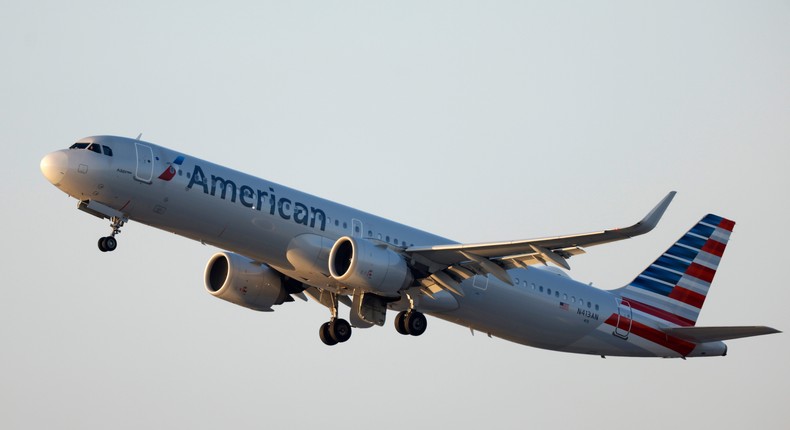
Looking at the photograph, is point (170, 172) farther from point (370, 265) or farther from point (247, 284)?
point (247, 284)

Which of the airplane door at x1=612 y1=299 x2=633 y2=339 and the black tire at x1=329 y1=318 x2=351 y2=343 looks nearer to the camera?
the black tire at x1=329 y1=318 x2=351 y2=343

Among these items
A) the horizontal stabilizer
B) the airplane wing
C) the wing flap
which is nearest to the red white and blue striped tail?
the horizontal stabilizer

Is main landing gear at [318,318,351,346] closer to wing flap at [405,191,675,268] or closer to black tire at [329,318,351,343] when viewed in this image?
black tire at [329,318,351,343]

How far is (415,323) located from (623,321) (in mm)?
9196

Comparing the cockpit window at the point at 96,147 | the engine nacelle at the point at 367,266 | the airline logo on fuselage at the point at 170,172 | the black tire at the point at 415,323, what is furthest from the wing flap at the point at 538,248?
the cockpit window at the point at 96,147

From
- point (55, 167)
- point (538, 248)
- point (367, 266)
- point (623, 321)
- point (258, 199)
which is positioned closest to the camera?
point (55, 167)

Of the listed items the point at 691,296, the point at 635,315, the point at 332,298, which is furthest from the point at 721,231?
the point at 332,298

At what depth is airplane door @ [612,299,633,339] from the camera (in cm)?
4652

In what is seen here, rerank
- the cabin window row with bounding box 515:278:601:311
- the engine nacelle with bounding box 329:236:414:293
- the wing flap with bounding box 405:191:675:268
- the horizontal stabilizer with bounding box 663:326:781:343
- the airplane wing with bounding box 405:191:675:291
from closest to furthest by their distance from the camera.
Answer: the wing flap with bounding box 405:191:675:268
the airplane wing with bounding box 405:191:675:291
the engine nacelle with bounding box 329:236:414:293
the horizontal stabilizer with bounding box 663:326:781:343
the cabin window row with bounding box 515:278:601:311

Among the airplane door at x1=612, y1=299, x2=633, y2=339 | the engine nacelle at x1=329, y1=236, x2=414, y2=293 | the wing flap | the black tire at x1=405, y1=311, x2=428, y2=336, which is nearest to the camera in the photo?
the wing flap

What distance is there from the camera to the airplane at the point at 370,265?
3753cm

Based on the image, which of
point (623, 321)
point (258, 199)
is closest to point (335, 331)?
point (258, 199)

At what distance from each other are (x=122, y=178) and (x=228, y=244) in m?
3.93

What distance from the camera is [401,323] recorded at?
41781 millimetres
